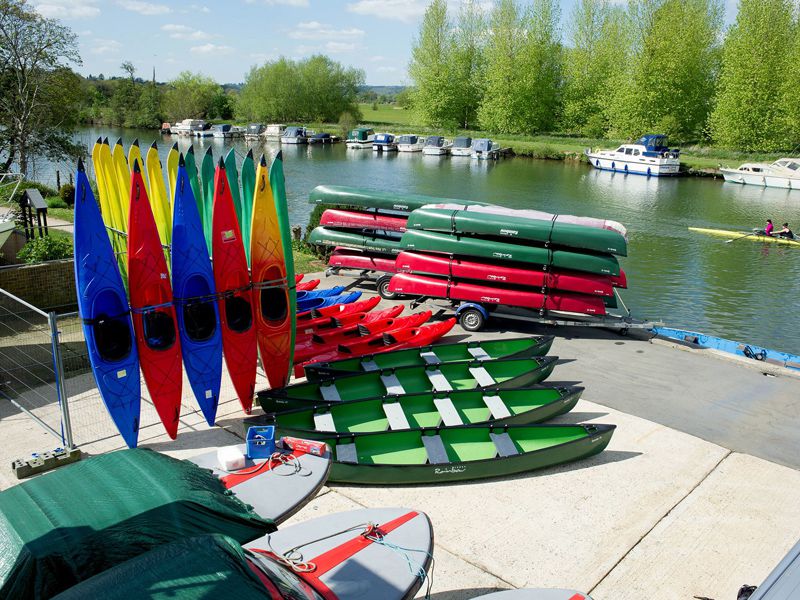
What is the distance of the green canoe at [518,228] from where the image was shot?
547 inches

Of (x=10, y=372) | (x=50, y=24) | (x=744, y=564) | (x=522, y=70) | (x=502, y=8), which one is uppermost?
(x=502, y=8)

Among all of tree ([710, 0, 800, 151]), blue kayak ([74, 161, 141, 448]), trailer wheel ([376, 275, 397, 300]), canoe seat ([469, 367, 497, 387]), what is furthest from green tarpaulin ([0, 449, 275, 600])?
tree ([710, 0, 800, 151])

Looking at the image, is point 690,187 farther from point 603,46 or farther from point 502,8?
point 502,8

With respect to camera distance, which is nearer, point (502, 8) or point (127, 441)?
point (127, 441)

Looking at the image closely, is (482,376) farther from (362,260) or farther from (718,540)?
(362,260)

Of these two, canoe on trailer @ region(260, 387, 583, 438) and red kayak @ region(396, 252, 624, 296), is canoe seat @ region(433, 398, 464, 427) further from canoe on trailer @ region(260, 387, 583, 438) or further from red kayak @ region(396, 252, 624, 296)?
red kayak @ region(396, 252, 624, 296)

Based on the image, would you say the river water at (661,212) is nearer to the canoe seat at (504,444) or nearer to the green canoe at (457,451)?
the green canoe at (457,451)

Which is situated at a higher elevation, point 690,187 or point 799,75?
point 799,75

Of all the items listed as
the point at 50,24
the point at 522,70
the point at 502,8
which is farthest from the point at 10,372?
the point at 502,8

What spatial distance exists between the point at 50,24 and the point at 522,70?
5207 centimetres

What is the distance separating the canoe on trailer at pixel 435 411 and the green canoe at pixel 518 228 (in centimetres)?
468

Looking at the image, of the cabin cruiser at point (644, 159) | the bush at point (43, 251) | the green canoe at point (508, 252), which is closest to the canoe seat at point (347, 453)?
the green canoe at point (508, 252)

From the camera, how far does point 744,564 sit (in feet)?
23.2

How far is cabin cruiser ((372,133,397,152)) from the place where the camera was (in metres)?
67.8
